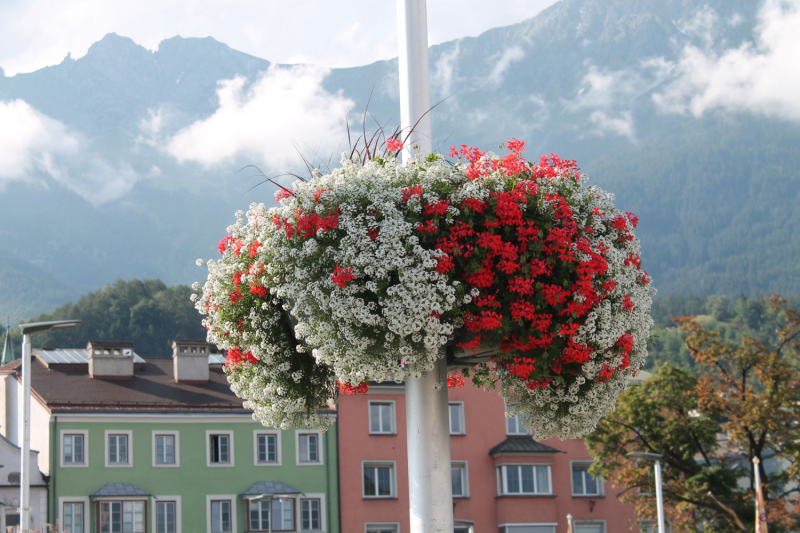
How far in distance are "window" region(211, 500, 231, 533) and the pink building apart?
15.3 ft

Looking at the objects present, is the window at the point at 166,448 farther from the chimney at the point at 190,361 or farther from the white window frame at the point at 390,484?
the white window frame at the point at 390,484

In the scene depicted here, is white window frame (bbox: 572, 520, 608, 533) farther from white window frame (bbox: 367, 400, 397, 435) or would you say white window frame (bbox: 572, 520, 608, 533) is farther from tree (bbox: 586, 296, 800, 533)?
white window frame (bbox: 367, 400, 397, 435)

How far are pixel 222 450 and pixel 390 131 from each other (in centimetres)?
3376

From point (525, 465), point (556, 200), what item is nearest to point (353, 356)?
point (556, 200)

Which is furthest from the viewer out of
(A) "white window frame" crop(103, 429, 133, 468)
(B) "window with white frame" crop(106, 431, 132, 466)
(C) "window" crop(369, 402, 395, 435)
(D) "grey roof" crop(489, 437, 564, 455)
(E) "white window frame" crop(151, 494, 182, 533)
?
(D) "grey roof" crop(489, 437, 564, 455)

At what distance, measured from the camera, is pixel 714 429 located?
36.4 m

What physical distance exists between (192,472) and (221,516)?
2038 millimetres

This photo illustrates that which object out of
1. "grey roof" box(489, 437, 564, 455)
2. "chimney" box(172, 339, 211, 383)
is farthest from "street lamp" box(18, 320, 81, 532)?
"grey roof" box(489, 437, 564, 455)

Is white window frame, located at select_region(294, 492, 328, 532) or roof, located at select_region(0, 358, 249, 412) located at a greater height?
roof, located at select_region(0, 358, 249, 412)

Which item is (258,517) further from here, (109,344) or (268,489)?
(109,344)

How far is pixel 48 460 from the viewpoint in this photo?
3497 cm

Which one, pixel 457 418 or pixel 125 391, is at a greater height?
pixel 125 391

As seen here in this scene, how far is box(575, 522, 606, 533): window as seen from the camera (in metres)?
41.5

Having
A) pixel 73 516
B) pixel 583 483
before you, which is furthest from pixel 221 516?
pixel 583 483
